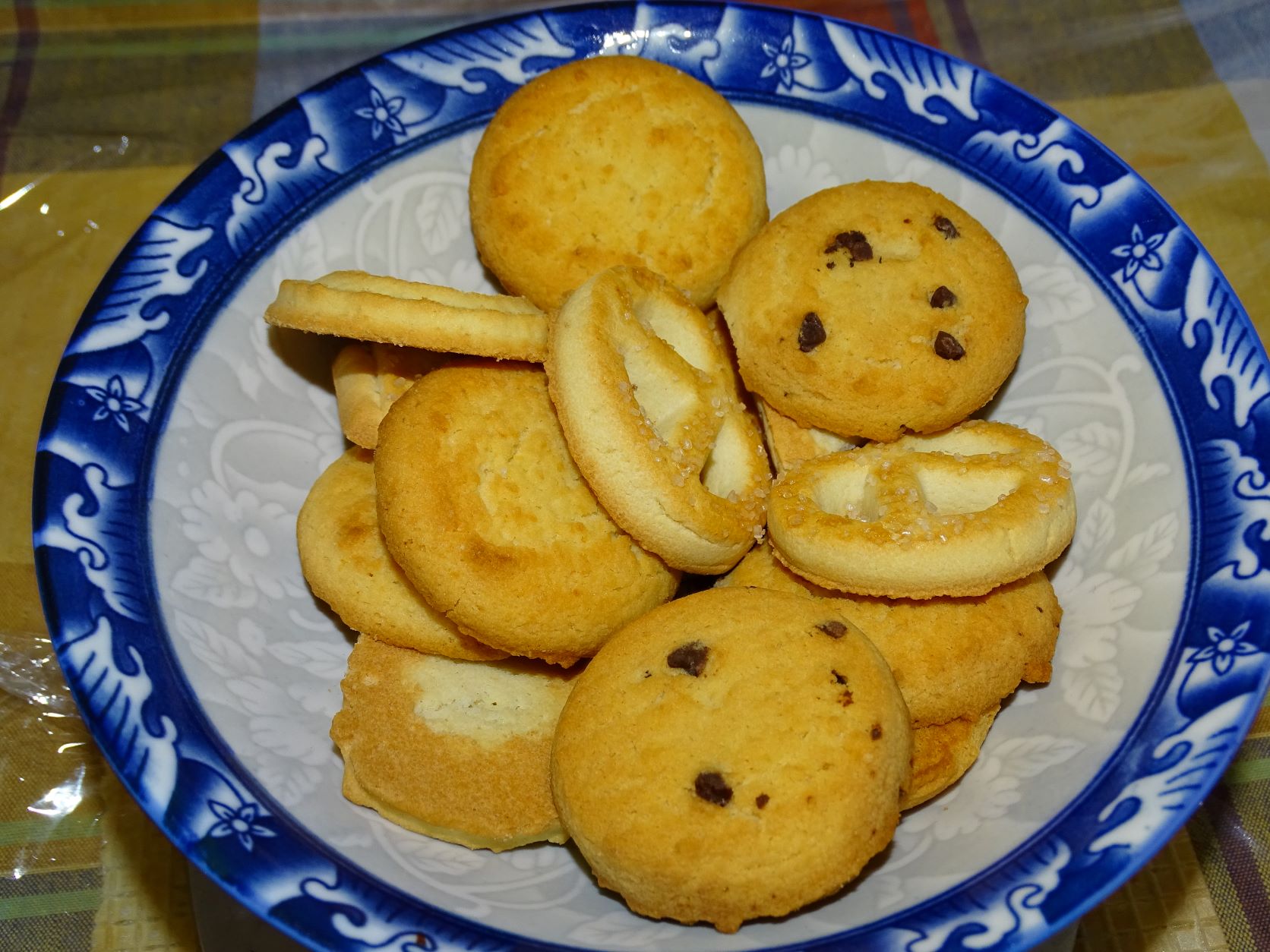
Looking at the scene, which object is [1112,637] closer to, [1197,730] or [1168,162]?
[1197,730]

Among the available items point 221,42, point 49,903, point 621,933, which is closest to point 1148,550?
point 621,933

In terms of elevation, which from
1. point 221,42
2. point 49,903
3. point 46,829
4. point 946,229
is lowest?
point 49,903

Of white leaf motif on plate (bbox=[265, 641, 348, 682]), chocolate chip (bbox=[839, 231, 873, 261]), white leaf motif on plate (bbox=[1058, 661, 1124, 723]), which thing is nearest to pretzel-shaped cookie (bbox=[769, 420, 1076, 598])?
white leaf motif on plate (bbox=[1058, 661, 1124, 723])

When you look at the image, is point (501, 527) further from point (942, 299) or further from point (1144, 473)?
point (1144, 473)

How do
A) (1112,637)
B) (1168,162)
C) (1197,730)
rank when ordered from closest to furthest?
(1197,730) → (1112,637) → (1168,162)

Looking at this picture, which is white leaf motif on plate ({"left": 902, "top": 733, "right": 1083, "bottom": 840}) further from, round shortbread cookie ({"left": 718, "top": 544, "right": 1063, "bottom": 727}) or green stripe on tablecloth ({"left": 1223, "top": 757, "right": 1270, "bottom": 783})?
green stripe on tablecloth ({"left": 1223, "top": 757, "right": 1270, "bottom": 783})

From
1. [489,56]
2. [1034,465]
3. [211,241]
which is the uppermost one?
[489,56]

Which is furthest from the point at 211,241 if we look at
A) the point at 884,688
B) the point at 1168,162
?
the point at 1168,162
